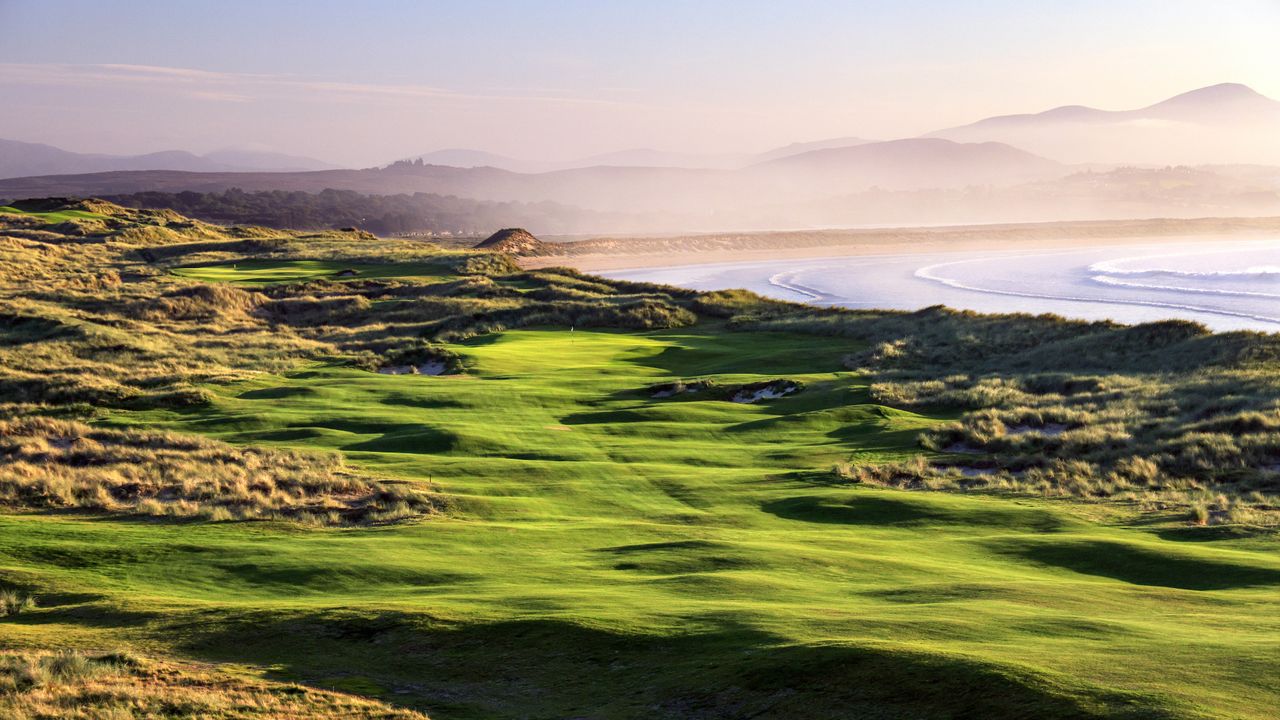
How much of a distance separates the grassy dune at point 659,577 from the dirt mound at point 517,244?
94.9 metres

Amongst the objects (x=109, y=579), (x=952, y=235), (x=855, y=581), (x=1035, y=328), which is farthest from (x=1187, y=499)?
(x=952, y=235)

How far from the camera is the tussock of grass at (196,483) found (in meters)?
19.4

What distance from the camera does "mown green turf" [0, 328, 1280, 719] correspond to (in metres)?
9.41

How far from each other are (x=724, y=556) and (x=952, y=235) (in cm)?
15206

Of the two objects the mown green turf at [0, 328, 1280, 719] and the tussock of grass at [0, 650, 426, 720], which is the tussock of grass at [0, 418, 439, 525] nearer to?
the mown green turf at [0, 328, 1280, 719]

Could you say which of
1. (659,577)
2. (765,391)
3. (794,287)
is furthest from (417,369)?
(794,287)

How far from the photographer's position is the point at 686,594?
13.3 meters

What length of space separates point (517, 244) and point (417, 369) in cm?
8853

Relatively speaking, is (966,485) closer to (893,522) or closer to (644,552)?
(893,522)

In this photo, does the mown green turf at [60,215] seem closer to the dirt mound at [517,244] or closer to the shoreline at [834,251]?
the dirt mound at [517,244]

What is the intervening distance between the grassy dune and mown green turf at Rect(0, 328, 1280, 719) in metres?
0.04

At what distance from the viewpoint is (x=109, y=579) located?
14.6 metres

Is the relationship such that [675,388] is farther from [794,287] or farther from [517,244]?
[517,244]

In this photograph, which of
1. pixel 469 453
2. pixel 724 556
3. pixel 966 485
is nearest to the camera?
pixel 724 556
